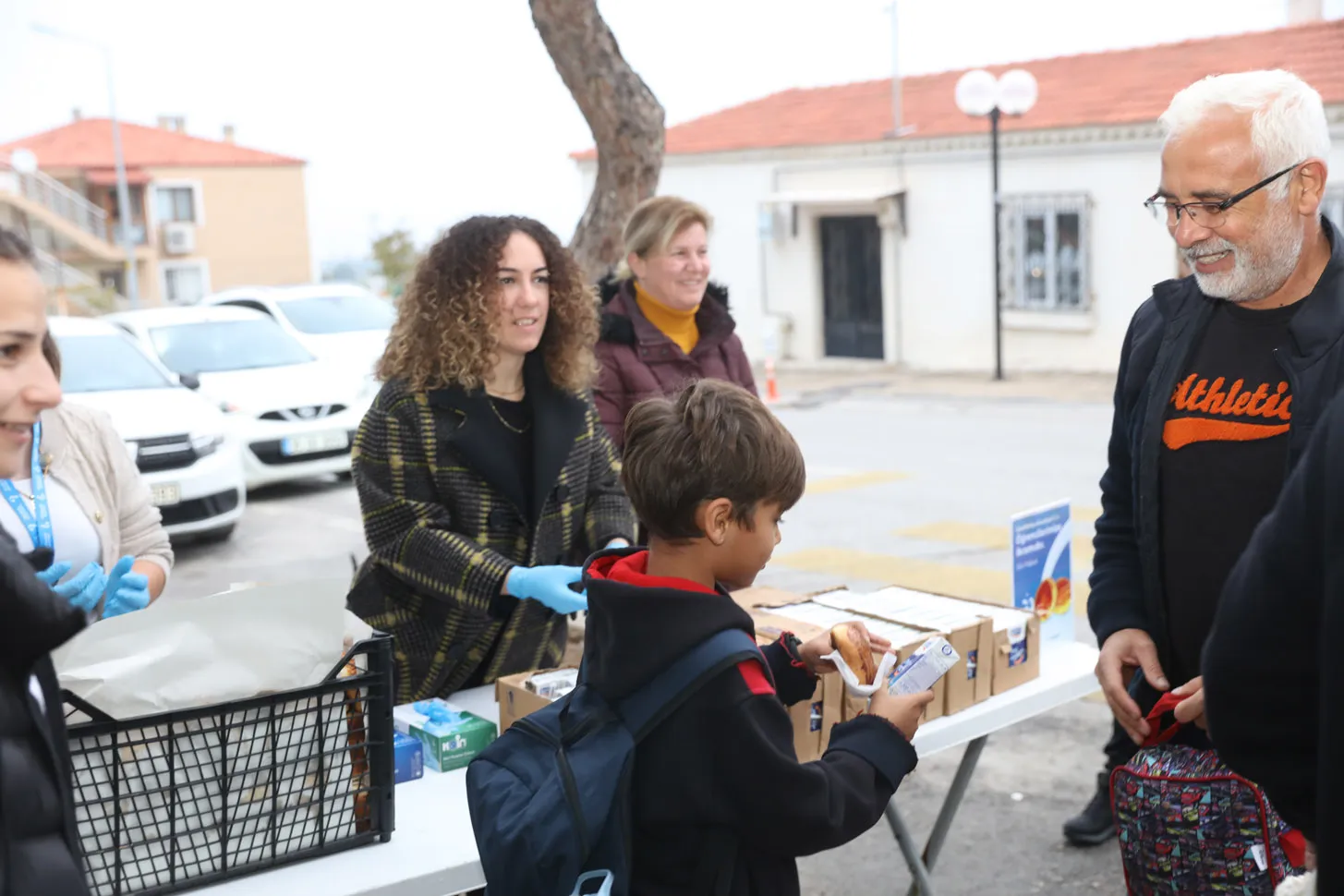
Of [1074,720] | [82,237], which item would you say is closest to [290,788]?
[1074,720]

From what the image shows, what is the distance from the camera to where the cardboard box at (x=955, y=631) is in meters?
2.87

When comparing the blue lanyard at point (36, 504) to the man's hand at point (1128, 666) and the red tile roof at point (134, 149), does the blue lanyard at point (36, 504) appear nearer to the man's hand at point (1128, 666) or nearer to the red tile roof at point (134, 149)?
the man's hand at point (1128, 666)

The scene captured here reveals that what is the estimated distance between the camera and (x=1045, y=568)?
11.4ft

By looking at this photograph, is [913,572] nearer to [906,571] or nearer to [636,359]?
[906,571]

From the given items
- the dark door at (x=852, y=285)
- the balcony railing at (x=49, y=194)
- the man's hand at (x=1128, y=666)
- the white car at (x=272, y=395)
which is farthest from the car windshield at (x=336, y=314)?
the balcony railing at (x=49, y=194)

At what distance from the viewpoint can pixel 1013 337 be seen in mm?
19094

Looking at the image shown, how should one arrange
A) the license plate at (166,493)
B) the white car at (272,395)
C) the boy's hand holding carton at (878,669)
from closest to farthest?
1. the boy's hand holding carton at (878,669)
2. the license plate at (166,493)
3. the white car at (272,395)

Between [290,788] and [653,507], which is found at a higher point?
[653,507]

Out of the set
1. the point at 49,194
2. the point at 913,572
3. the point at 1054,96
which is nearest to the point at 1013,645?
the point at 913,572

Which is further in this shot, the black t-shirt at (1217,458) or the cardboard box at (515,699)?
the cardboard box at (515,699)

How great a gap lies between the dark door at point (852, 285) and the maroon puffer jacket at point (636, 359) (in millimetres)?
16619

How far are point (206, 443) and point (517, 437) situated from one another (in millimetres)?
6428

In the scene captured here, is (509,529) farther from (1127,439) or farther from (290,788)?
(1127,439)

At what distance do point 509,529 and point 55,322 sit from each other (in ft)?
27.9
